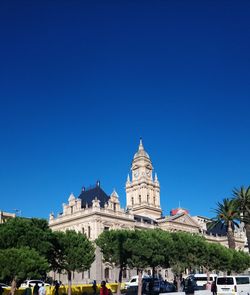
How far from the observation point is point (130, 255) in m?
48.2

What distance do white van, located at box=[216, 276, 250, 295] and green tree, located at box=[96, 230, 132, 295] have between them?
1508 centimetres

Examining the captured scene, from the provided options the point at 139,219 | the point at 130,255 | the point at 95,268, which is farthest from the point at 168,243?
the point at 139,219

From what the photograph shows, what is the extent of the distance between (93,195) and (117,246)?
3550 centimetres

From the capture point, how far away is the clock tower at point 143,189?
102 m

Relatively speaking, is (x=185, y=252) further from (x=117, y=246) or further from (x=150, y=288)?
(x=150, y=288)

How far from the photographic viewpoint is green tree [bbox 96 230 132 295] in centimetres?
4803

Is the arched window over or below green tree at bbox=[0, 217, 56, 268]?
below

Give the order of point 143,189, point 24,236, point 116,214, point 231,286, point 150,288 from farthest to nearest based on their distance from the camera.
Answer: point 143,189, point 116,214, point 150,288, point 24,236, point 231,286

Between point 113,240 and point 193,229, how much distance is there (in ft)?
177

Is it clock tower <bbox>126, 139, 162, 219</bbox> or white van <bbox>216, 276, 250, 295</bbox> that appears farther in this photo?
clock tower <bbox>126, 139, 162, 219</bbox>

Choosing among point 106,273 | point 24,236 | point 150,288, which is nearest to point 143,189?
point 106,273

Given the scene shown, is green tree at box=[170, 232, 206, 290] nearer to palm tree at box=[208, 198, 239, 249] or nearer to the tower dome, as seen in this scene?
palm tree at box=[208, 198, 239, 249]

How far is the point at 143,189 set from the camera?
10231cm

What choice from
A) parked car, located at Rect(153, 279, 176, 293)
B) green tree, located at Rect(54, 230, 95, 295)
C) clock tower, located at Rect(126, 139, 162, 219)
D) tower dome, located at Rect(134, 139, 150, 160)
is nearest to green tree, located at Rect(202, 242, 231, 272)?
parked car, located at Rect(153, 279, 176, 293)
